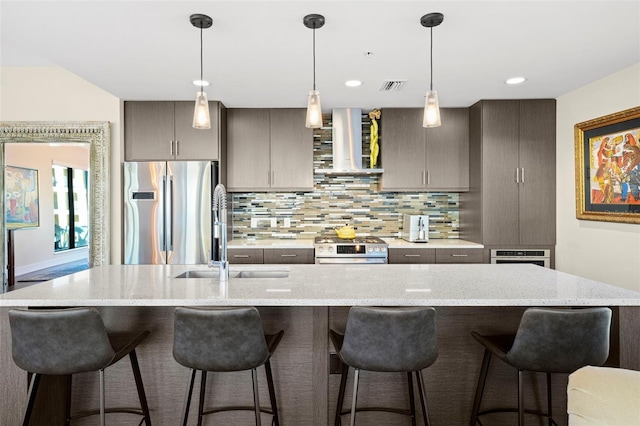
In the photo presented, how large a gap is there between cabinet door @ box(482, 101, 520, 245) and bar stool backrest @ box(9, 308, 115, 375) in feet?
11.6

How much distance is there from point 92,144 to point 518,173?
4331 mm

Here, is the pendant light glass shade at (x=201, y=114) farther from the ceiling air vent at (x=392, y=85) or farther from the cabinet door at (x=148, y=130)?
the cabinet door at (x=148, y=130)

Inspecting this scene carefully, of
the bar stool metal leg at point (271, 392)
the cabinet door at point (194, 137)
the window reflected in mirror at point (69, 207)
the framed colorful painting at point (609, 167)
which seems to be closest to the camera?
the bar stool metal leg at point (271, 392)

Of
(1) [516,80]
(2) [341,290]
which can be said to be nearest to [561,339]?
(2) [341,290]

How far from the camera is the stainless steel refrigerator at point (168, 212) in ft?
13.1

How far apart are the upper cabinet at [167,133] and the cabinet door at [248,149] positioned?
25 cm

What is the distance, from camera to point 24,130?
161 inches

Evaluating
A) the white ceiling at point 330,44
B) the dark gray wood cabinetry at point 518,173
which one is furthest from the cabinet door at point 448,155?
the white ceiling at point 330,44

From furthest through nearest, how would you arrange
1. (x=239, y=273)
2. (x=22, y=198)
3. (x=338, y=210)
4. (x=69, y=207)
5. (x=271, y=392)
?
→ 1. (x=69, y=207)
2. (x=22, y=198)
3. (x=338, y=210)
4. (x=239, y=273)
5. (x=271, y=392)

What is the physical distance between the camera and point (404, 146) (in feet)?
14.3

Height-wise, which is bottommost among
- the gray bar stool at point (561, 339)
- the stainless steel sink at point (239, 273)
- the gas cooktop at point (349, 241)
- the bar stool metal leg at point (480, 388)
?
the bar stool metal leg at point (480, 388)

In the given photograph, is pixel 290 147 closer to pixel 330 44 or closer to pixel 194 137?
pixel 194 137

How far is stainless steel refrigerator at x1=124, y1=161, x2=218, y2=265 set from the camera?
3.99m

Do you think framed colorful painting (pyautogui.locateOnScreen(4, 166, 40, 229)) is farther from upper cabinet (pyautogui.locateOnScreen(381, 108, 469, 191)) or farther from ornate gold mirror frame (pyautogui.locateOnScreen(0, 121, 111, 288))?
upper cabinet (pyautogui.locateOnScreen(381, 108, 469, 191))
